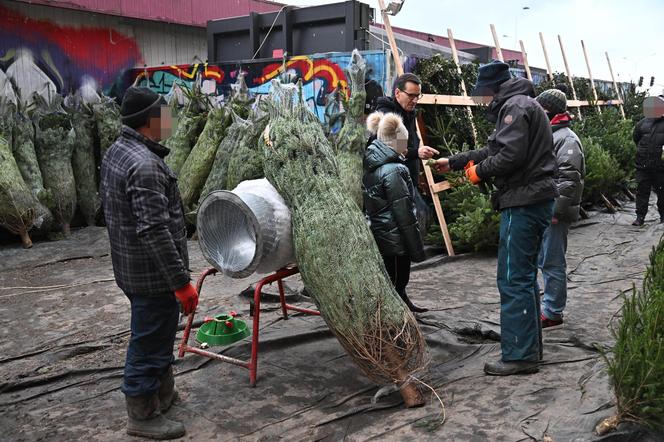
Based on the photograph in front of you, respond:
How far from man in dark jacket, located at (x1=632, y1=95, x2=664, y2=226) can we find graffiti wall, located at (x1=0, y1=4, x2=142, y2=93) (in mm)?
9059

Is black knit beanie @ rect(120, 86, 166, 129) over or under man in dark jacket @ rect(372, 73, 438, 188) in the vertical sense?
under

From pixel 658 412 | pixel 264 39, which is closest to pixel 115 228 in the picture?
pixel 658 412

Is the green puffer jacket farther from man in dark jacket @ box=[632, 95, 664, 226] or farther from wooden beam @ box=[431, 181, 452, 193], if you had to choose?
man in dark jacket @ box=[632, 95, 664, 226]

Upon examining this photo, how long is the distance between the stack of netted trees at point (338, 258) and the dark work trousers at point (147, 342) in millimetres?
834

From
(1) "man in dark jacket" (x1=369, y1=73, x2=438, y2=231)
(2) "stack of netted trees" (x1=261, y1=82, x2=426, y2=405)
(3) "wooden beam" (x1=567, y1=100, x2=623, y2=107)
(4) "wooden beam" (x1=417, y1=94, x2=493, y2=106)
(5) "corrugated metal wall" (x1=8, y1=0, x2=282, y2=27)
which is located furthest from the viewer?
(3) "wooden beam" (x1=567, y1=100, x2=623, y2=107)

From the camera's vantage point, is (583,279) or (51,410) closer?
(51,410)

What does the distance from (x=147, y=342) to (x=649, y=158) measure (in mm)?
8567

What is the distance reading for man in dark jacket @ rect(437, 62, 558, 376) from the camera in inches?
142

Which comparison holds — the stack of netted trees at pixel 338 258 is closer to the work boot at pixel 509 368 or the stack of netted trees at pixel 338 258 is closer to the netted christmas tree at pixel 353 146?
the work boot at pixel 509 368

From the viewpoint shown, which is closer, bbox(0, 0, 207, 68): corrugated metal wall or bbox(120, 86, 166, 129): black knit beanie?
bbox(120, 86, 166, 129): black knit beanie

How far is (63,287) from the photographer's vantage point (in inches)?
237

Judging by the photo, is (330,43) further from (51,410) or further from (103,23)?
(51,410)

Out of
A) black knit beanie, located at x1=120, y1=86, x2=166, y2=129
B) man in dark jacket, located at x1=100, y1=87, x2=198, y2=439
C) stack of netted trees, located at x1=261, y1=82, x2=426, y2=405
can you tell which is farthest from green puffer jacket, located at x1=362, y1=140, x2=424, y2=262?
black knit beanie, located at x1=120, y1=86, x2=166, y2=129

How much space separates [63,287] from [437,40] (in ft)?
62.9
